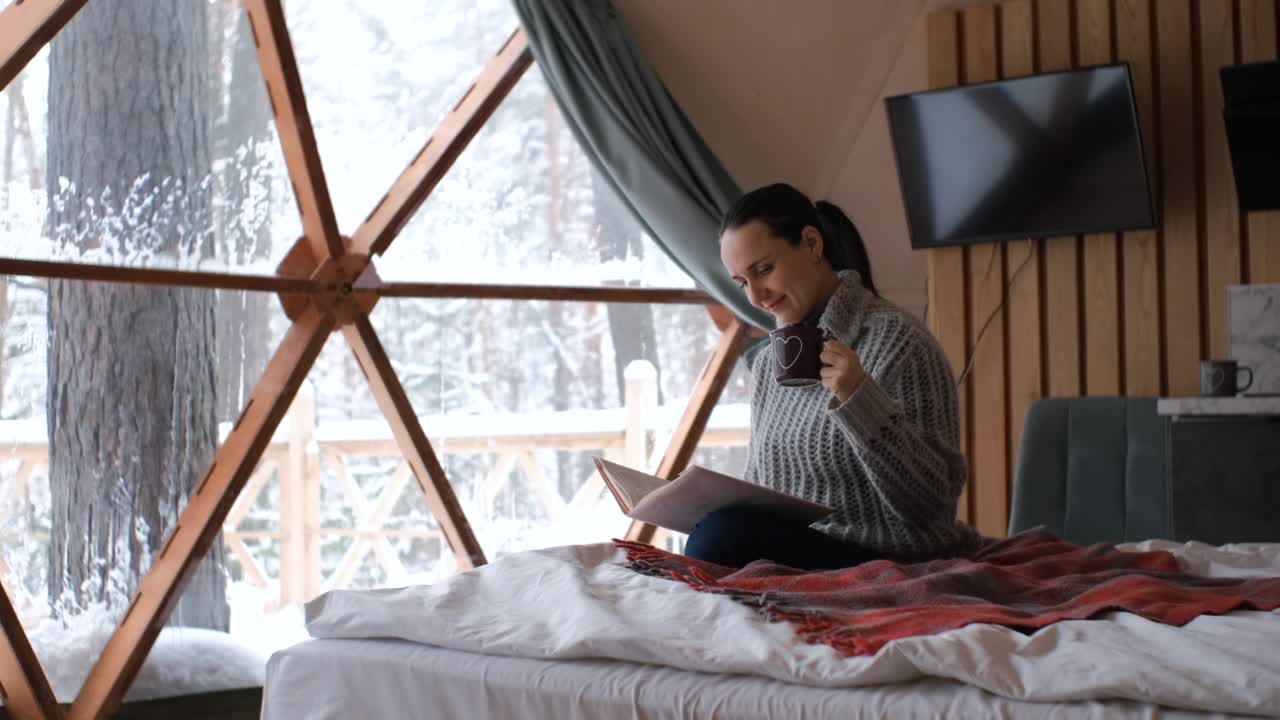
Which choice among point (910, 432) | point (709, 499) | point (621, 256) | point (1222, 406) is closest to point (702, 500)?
point (709, 499)

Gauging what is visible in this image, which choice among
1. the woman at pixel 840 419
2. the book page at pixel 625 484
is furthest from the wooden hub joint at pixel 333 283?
the book page at pixel 625 484

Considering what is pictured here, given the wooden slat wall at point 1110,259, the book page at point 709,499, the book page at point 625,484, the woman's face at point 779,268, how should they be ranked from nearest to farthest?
the book page at point 709,499 < the book page at point 625,484 < the woman's face at point 779,268 < the wooden slat wall at point 1110,259

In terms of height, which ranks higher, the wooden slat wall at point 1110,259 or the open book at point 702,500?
the wooden slat wall at point 1110,259

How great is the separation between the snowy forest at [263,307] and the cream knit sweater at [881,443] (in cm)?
174

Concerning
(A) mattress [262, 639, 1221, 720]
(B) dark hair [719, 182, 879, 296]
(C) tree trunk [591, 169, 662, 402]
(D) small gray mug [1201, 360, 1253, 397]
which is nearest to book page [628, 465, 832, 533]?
(A) mattress [262, 639, 1221, 720]

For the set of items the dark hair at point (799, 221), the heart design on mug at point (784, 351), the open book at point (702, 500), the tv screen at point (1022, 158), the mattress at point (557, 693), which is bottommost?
the mattress at point (557, 693)

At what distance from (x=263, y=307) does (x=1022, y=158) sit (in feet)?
7.33

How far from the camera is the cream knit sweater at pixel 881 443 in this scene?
1.87 meters

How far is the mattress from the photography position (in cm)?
Answer: 116

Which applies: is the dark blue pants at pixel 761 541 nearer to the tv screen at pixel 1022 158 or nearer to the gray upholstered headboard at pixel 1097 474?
the gray upholstered headboard at pixel 1097 474

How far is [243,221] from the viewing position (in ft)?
10.9

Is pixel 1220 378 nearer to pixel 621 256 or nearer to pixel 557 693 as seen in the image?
pixel 621 256

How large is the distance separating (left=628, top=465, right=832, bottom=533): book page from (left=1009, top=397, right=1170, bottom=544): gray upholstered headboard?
1.51 meters

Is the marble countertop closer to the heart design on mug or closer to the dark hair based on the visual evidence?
the dark hair
